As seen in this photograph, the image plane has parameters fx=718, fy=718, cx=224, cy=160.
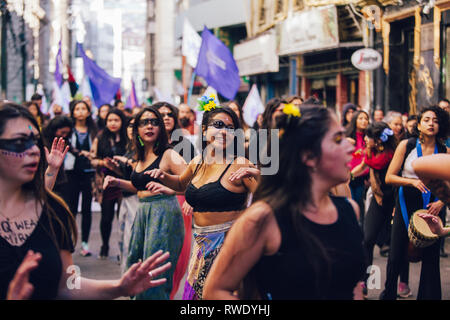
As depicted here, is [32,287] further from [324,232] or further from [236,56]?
[236,56]

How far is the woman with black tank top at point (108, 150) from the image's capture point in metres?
9.52

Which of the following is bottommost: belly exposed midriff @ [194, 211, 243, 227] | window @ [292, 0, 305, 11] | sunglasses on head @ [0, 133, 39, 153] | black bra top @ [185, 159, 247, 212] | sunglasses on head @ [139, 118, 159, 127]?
belly exposed midriff @ [194, 211, 243, 227]

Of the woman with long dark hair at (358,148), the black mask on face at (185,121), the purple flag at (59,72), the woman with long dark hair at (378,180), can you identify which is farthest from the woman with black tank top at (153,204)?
the purple flag at (59,72)

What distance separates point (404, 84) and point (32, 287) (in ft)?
51.6

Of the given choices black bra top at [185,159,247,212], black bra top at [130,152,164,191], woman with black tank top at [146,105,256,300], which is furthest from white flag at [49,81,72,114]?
black bra top at [185,159,247,212]

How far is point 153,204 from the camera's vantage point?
21.4ft

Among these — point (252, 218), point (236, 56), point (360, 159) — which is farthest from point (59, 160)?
point (236, 56)

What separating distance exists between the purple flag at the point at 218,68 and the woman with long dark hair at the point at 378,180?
5055 mm

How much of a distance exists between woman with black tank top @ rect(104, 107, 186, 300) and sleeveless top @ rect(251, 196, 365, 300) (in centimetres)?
343

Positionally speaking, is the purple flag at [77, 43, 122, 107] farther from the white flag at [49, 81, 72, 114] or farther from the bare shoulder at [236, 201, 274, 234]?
the bare shoulder at [236, 201, 274, 234]

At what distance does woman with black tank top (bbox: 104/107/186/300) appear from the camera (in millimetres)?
6379

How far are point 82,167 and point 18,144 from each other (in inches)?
277

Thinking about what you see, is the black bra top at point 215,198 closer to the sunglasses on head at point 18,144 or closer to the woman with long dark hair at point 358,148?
the sunglasses on head at point 18,144

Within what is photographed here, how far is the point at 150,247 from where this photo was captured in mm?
6359
